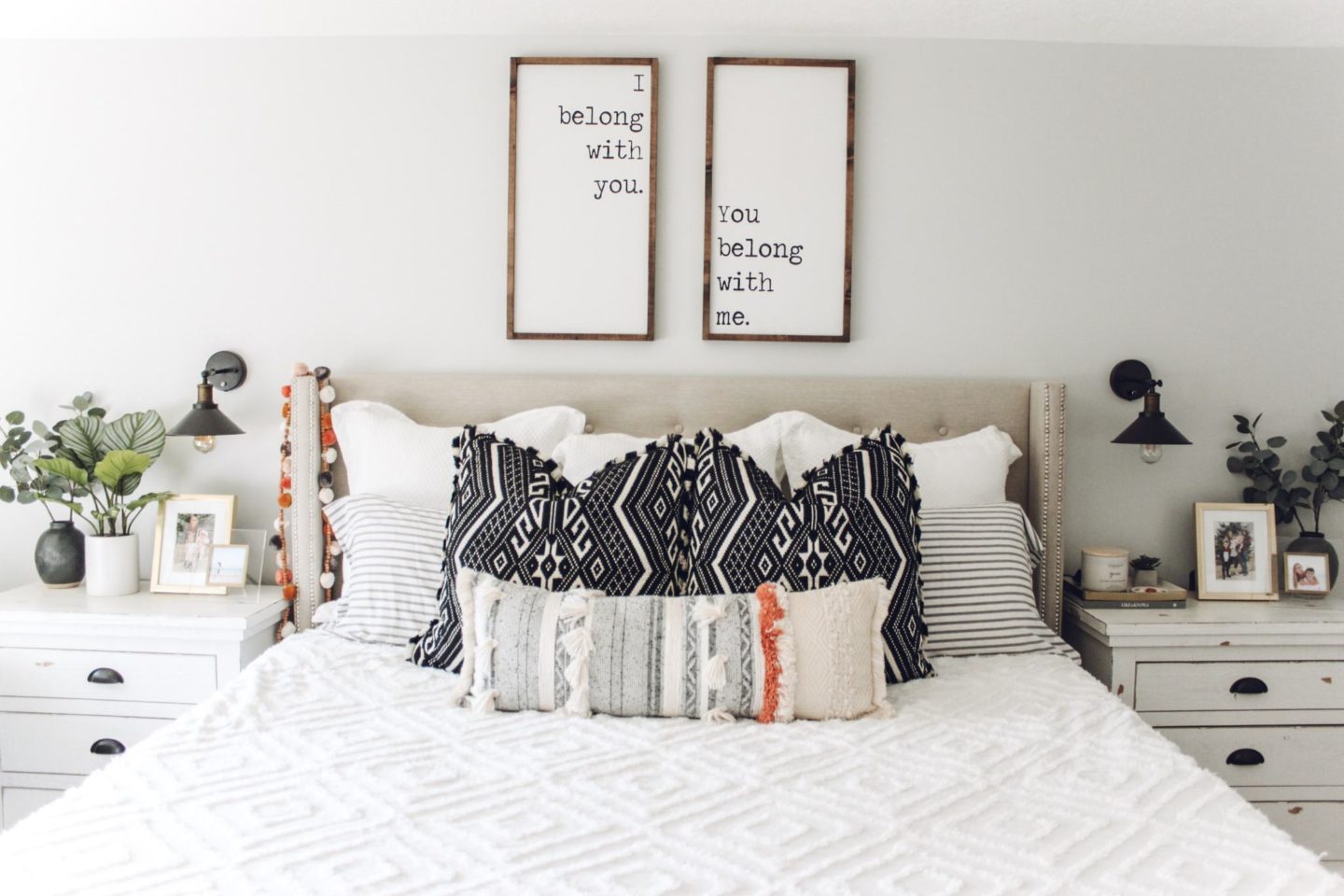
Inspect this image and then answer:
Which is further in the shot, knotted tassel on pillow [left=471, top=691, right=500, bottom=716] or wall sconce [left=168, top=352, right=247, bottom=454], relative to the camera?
wall sconce [left=168, top=352, right=247, bottom=454]

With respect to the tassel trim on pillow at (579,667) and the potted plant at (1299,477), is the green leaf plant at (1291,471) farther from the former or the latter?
the tassel trim on pillow at (579,667)

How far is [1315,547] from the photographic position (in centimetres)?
241

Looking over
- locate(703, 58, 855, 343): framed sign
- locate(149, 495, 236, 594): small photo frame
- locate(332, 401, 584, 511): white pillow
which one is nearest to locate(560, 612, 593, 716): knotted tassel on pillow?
locate(332, 401, 584, 511): white pillow

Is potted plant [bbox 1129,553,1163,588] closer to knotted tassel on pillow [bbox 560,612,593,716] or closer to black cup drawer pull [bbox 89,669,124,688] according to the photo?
knotted tassel on pillow [bbox 560,612,593,716]

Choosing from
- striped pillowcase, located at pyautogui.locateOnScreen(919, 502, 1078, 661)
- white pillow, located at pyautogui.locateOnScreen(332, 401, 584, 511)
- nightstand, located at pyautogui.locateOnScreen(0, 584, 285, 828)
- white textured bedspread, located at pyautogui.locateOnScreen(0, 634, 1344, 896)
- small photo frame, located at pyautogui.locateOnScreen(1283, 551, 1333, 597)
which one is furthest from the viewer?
small photo frame, located at pyautogui.locateOnScreen(1283, 551, 1333, 597)

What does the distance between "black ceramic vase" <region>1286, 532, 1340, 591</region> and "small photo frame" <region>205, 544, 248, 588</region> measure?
2732mm

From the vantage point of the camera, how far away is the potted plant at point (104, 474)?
2352mm

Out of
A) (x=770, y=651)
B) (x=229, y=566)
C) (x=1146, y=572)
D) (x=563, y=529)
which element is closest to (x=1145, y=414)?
(x=1146, y=572)

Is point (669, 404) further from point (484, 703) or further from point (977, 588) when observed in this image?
point (484, 703)

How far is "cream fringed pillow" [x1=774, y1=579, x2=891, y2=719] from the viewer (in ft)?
5.48

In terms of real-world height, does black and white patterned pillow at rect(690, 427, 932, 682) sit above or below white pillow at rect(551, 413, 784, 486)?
below

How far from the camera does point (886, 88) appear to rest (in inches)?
97.3

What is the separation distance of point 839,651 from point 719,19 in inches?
64.0

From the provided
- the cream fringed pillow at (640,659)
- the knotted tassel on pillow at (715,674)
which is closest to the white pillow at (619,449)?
the cream fringed pillow at (640,659)
